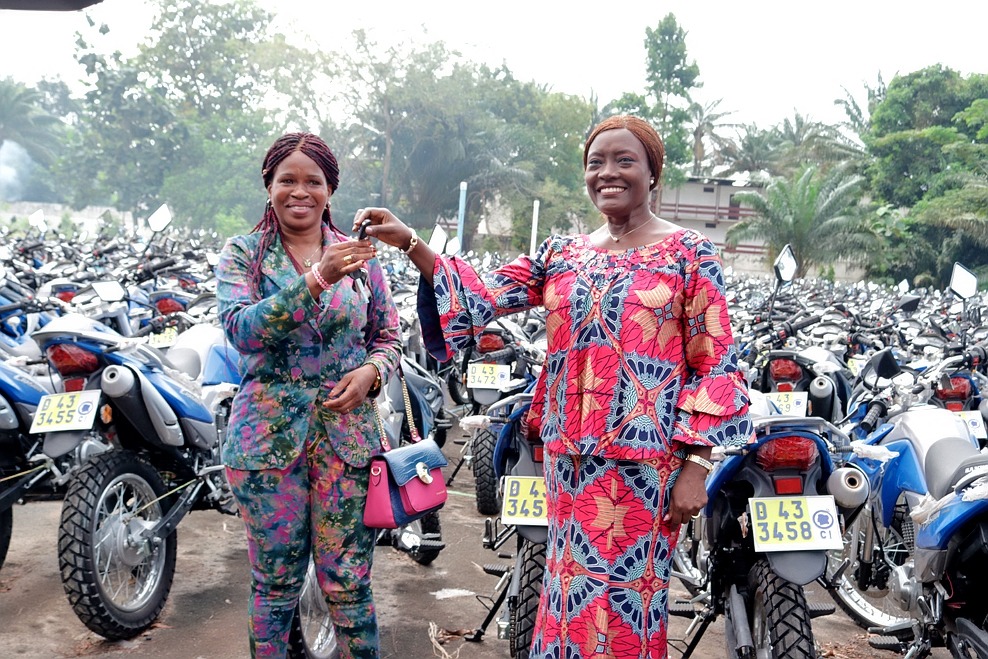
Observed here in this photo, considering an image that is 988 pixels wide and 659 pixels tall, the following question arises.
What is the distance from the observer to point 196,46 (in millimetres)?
Answer: 42781

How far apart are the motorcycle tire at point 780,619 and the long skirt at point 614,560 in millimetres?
504

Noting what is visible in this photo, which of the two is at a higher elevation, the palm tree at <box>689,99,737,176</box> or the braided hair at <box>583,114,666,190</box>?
the palm tree at <box>689,99,737,176</box>

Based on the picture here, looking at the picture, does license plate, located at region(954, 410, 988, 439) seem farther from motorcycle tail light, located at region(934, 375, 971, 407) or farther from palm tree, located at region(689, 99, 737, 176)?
palm tree, located at region(689, 99, 737, 176)

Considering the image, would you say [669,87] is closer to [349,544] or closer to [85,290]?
[85,290]

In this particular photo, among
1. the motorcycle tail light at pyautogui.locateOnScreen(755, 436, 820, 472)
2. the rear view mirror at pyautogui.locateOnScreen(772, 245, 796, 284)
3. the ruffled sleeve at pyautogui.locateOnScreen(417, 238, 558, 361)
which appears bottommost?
the motorcycle tail light at pyautogui.locateOnScreen(755, 436, 820, 472)

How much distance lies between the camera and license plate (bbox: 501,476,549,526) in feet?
9.68

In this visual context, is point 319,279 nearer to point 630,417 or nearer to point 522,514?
point 630,417

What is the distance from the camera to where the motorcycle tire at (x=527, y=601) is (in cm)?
291

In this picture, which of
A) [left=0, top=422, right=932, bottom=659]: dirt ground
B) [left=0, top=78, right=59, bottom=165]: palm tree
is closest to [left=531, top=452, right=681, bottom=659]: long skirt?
[left=0, top=422, right=932, bottom=659]: dirt ground

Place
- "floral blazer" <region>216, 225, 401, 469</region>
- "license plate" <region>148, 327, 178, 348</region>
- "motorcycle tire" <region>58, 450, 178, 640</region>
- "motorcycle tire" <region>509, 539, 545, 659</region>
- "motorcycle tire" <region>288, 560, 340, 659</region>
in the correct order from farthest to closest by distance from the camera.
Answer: "license plate" <region>148, 327, 178, 348</region>, "motorcycle tire" <region>58, 450, 178, 640</region>, "motorcycle tire" <region>288, 560, 340, 659</region>, "motorcycle tire" <region>509, 539, 545, 659</region>, "floral blazer" <region>216, 225, 401, 469</region>

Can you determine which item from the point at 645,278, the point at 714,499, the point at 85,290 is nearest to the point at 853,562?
the point at 714,499

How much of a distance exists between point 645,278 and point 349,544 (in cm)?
104

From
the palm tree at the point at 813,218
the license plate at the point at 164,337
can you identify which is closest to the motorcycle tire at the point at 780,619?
the license plate at the point at 164,337

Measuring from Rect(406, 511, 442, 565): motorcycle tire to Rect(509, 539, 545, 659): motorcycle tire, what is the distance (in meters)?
0.87
